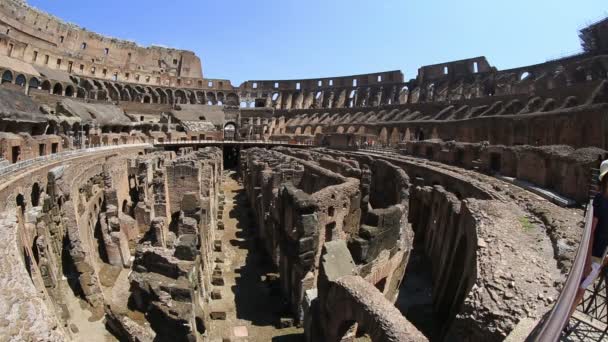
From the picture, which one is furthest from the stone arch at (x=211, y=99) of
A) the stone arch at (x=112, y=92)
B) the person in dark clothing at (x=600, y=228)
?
the person in dark clothing at (x=600, y=228)

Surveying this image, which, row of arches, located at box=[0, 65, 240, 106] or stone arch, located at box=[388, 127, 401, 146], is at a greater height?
row of arches, located at box=[0, 65, 240, 106]

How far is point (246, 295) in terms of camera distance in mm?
11195

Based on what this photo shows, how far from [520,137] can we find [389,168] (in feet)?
34.6

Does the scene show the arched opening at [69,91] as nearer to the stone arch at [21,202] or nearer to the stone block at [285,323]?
the stone arch at [21,202]

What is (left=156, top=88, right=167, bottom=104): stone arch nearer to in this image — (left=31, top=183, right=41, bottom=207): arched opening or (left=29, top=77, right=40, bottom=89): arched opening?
(left=29, top=77, right=40, bottom=89): arched opening

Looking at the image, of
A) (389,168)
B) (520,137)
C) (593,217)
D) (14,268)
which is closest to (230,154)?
(389,168)

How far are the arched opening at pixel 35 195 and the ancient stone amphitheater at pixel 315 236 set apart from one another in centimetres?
6

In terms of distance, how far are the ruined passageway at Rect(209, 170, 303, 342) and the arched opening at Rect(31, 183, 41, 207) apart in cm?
676

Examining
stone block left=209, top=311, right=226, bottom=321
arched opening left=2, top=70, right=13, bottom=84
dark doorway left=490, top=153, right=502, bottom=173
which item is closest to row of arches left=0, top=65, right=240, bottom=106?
arched opening left=2, top=70, right=13, bottom=84

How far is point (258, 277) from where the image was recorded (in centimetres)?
1247

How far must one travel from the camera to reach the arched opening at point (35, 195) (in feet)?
42.1

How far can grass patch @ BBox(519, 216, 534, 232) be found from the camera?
896 centimetres

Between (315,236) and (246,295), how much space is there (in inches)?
141

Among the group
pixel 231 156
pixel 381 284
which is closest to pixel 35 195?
pixel 381 284
